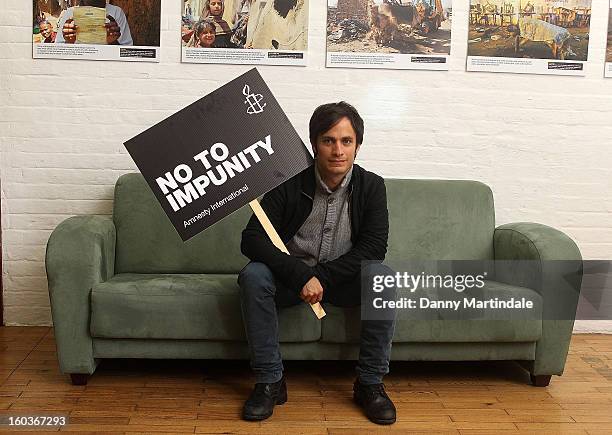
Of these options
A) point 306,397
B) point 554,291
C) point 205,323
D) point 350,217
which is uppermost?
point 350,217

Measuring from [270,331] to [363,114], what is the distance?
4.42 ft

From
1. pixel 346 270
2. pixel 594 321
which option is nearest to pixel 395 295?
pixel 346 270

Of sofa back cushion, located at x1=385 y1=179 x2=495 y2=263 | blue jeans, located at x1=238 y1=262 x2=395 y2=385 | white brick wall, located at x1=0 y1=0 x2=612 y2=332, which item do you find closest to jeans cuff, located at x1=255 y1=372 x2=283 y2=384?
blue jeans, located at x1=238 y1=262 x2=395 y2=385

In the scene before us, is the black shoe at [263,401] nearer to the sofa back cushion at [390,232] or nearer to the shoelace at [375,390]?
the shoelace at [375,390]

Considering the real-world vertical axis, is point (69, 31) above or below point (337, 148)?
above

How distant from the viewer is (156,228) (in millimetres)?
3217

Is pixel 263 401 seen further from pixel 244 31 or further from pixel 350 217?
pixel 244 31

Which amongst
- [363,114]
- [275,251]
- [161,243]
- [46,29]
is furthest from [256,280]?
[46,29]

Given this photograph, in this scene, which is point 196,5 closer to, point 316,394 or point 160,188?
point 160,188

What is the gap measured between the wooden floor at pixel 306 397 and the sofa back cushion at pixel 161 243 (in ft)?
1.29

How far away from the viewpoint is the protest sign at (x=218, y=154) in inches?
99.1

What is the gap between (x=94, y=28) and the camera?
339 cm

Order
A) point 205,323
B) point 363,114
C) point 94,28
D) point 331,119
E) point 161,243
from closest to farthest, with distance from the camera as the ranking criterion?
point 331,119, point 205,323, point 161,243, point 94,28, point 363,114

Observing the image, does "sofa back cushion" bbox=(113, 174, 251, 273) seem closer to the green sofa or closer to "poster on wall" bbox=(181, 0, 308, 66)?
the green sofa
